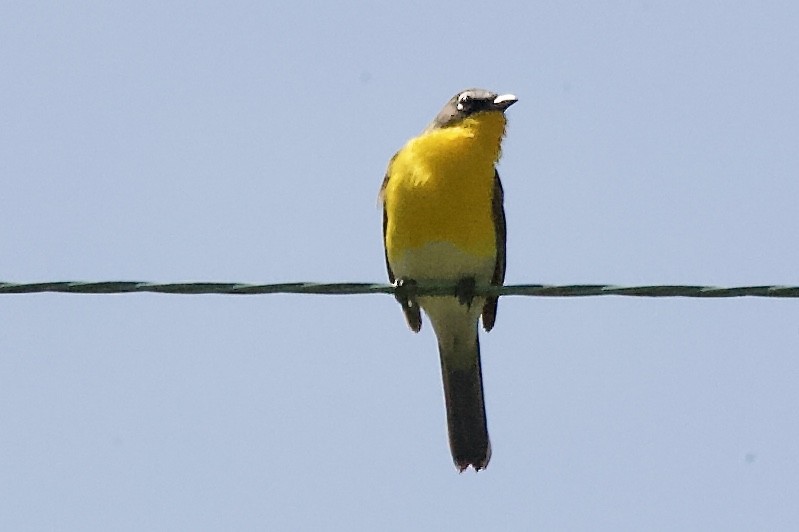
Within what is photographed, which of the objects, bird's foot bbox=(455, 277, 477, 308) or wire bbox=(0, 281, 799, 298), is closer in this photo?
wire bbox=(0, 281, 799, 298)

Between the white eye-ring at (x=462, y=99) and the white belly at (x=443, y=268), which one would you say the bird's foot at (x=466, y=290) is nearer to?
the white belly at (x=443, y=268)

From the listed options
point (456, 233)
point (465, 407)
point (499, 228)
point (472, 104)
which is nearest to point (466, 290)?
point (456, 233)

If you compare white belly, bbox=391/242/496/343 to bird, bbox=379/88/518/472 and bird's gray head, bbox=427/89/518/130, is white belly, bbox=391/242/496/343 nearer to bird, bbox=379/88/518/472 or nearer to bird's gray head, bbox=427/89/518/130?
bird, bbox=379/88/518/472

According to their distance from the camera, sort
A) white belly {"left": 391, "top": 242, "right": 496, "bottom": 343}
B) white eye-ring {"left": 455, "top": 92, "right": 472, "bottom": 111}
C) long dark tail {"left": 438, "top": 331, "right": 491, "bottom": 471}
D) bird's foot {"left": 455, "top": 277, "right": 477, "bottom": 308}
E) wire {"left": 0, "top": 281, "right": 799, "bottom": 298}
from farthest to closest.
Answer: long dark tail {"left": 438, "top": 331, "right": 491, "bottom": 471}
white eye-ring {"left": 455, "top": 92, "right": 472, "bottom": 111}
white belly {"left": 391, "top": 242, "right": 496, "bottom": 343}
bird's foot {"left": 455, "top": 277, "right": 477, "bottom": 308}
wire {"left": 0, "top": 281, "right": 799, "bottom": 298}

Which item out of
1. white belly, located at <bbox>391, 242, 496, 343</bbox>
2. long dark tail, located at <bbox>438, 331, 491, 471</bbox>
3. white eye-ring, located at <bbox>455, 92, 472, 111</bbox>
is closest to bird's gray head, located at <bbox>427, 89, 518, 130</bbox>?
white eye-ring, located at <bbox>455, 92, 472, 111</bbox>

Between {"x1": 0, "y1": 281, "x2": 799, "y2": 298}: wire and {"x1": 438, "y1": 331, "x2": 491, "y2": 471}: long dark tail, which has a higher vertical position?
{"x1": 0, "y1": 281, "x2": 799, "y2": 298}: wire

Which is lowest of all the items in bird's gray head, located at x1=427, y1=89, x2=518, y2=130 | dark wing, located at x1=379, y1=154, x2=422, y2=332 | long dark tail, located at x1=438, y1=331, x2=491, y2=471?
long dark tail, located at x1=438, y1=331, x2=491, y2=471

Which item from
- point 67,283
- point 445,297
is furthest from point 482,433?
point 67,283

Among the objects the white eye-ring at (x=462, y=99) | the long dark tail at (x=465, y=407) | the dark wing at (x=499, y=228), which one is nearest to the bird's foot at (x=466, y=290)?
the dark wing at (x=499, y=228)

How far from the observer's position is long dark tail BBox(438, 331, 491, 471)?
927cm

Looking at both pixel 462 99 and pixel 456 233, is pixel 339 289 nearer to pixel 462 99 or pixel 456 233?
pixel 456 233

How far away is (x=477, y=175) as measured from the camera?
330 inches

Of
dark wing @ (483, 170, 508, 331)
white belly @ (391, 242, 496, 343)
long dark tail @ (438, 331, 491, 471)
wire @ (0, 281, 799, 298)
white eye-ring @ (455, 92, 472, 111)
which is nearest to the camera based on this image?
wire @ (0, 281, 799, 298)

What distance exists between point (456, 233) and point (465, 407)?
5.11 feet
